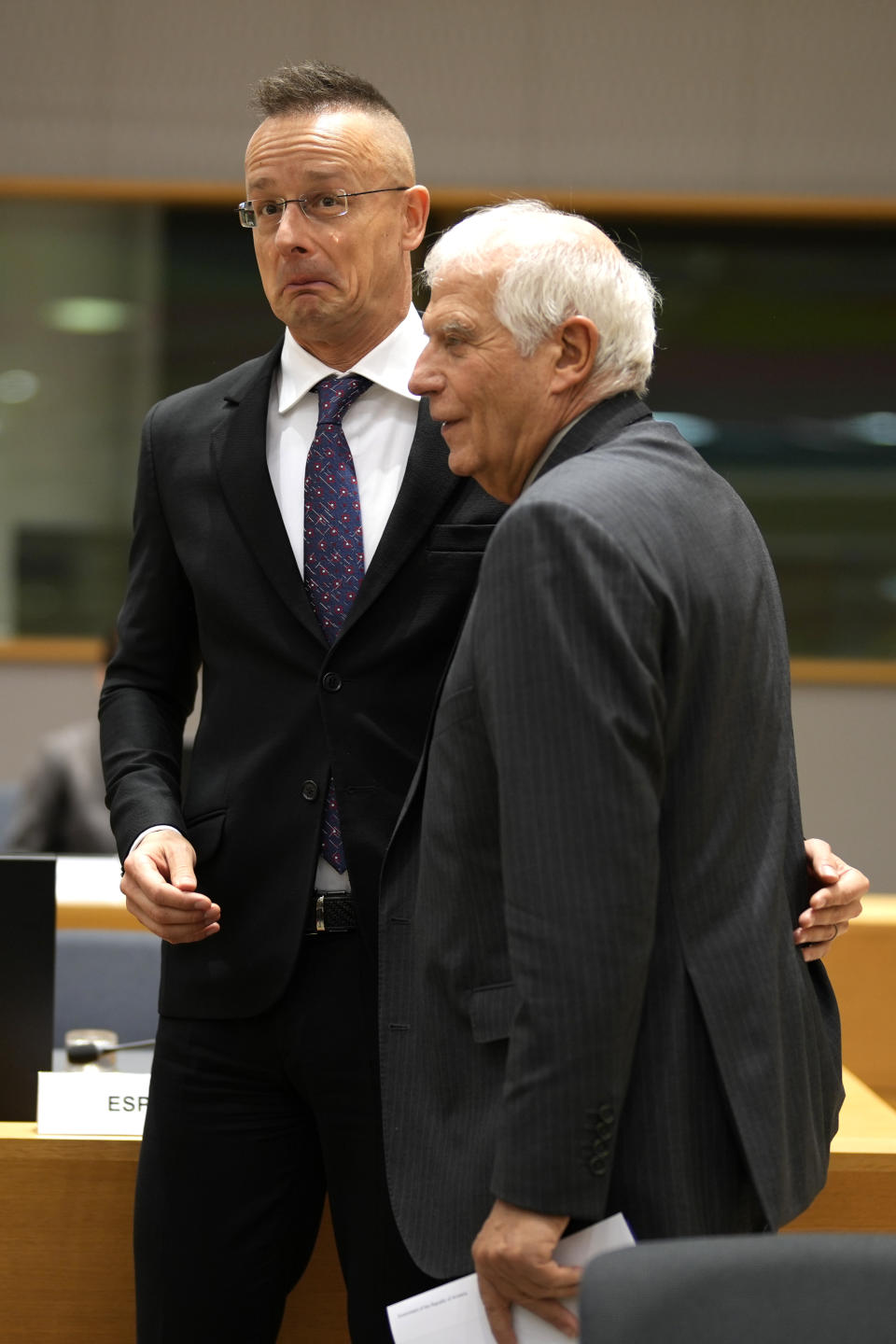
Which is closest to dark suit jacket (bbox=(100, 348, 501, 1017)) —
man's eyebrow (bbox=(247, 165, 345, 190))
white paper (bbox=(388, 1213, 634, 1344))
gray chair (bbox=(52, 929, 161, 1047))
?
man's eyebrow (bbox=(247, 165, 345, 190))

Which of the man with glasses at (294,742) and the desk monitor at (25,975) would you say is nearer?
the man with glasses at (294,742)

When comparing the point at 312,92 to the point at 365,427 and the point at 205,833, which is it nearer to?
the point at 365,427

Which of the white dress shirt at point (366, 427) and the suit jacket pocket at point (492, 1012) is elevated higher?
the white dress shirt at point (366, 427)

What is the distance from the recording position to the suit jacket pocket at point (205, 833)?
4.90 ft

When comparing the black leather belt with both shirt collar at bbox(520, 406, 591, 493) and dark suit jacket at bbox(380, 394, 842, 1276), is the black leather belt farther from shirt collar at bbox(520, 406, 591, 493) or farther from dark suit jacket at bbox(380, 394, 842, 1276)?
shirt collar at bbox(520, 406, 591, 493)

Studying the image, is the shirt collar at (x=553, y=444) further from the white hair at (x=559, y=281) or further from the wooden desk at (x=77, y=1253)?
the wooden desk at (x=77, y=1253)

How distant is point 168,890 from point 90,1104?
40 cm

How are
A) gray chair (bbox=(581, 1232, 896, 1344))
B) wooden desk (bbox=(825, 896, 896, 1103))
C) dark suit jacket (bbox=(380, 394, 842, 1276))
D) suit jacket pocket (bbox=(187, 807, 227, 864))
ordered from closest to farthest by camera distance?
gray chair (bbox=(581, 1232, 896, 1344))
dark suit jacket (bbox=(380, 394, 842, 1276))
suit jacket pocket (bbox=(187, 807, 227, 864))
wooden desk (bbox=(825, 896, 896, 1103))

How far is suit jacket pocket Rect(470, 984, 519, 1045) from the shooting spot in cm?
114

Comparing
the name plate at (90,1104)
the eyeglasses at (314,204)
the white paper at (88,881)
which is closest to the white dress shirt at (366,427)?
the eyeglasses at (314,204)

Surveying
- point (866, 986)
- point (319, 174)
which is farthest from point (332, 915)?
point (866, 986)

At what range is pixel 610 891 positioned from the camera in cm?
106

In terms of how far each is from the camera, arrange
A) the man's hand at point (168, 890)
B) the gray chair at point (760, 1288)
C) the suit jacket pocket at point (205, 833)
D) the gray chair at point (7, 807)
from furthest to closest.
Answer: the gray chair at point (7, 807) < the suit jacket pocket at point (205, 833) < the man's hand at point (168, 890) < the gray chair at point (760, 1288)

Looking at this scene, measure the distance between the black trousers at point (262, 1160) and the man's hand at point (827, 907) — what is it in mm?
417
